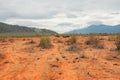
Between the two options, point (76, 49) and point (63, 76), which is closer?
point (63, 76)

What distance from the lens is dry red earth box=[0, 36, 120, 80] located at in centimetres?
1802

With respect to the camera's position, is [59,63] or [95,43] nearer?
[59,63]

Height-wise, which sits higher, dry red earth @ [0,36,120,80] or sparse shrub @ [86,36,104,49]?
sparse shrub @ [86,36,104,49]

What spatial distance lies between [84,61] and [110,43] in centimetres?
882

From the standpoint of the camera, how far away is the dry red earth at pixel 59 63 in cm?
1802

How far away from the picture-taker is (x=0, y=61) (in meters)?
21.8

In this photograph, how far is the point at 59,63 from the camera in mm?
21125

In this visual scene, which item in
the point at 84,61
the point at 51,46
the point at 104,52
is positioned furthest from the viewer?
the point at 51,46

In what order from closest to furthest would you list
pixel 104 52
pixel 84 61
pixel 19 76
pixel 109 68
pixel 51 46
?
1. pixel 19 76
2. pixel 109 68
3. pixel 84 61
4. pixel 104 52
5. pixel 51 46

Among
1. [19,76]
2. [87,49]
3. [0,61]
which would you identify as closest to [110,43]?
[87,49]

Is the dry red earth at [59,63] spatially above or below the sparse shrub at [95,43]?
below

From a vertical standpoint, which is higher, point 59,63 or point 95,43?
point 95,43

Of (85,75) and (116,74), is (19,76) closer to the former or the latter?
(85,75)

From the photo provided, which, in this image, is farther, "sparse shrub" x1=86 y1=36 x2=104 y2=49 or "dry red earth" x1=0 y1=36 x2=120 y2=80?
"sparse shrub" x1=86 y1=36 x2=104 y2=49
